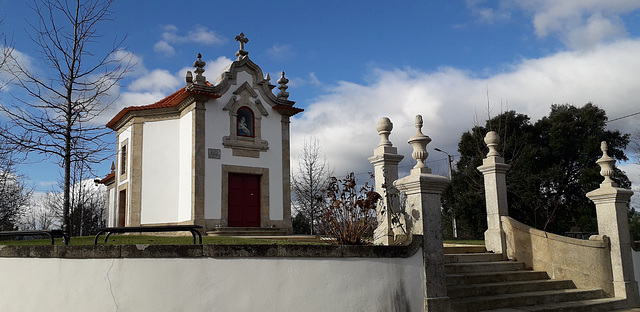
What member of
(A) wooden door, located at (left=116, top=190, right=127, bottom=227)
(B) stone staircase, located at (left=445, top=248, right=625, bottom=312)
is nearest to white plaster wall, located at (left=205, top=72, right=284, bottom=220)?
(A) wooden door, located at (left=116, top=190, right=127, bottom=227)

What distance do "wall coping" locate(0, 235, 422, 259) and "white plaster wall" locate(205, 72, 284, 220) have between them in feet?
32.6

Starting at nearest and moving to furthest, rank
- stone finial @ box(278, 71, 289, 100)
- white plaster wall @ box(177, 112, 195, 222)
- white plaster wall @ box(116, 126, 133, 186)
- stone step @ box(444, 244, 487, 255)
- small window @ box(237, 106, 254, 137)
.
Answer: stone step @ box(444, 244, 487, 255) → white plaster wall @ box(177, 112, 195, 222) → small window @ box(237, 106, 254, 137) → white plaster wall @ box(116, 126, 133, 186) → stone finial @ box(278, 71, 289, 100)

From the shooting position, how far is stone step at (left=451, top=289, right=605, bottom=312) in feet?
23.9

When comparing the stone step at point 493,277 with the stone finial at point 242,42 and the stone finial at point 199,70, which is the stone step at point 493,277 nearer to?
the stone finial at point 199,70

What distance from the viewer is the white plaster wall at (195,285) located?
18.7ft

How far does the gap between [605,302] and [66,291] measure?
872 centimetres

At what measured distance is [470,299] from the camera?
24.6 ft

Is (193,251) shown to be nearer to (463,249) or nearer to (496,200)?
(463,249)

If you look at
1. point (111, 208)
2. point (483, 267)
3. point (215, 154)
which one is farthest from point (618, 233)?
point (111, 208)

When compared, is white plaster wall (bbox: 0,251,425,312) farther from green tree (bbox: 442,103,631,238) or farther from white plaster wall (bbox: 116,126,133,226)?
green tree (bbox: 442,103,631,238)

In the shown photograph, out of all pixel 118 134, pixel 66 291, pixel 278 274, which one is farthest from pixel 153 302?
pixel 118 134

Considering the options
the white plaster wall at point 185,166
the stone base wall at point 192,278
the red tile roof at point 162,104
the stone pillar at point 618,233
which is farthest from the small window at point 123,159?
the stone pillar at point 618,233

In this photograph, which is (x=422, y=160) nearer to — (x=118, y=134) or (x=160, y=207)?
(x=160, y=207)

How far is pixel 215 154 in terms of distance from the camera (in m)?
16.5
